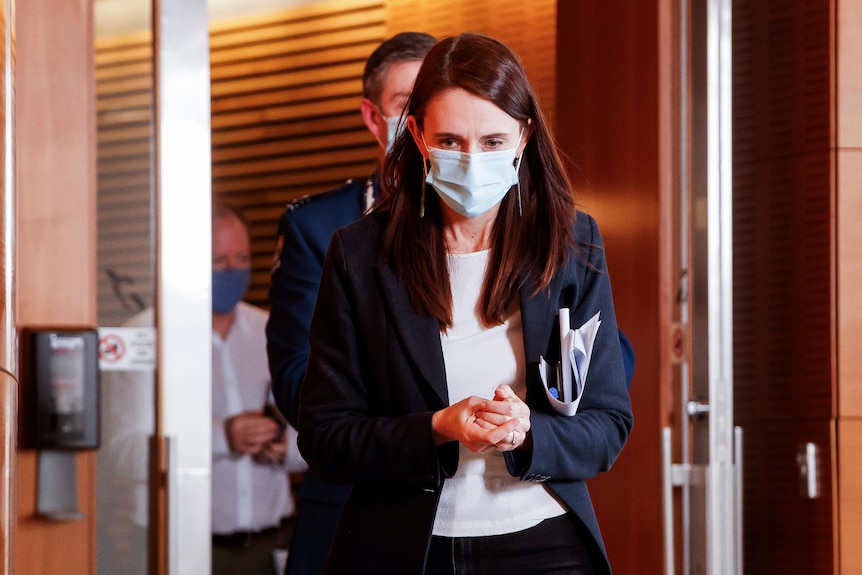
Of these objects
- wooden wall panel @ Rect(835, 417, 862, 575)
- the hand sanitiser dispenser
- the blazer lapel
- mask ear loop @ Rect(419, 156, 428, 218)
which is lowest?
wooden wall panel @ Rect(835, 417, 862, 575)

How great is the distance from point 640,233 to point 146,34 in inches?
53.4

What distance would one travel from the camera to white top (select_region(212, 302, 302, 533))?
391 cm

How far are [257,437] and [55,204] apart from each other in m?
1.50

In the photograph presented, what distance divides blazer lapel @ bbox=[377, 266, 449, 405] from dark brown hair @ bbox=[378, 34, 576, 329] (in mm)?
16

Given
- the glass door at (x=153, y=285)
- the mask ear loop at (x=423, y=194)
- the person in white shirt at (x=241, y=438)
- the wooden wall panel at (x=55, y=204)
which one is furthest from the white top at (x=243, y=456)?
the mask ear loop at (x=423, y=194)

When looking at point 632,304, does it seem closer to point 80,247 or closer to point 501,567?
point 80,247

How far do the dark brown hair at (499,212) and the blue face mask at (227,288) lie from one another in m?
2.16

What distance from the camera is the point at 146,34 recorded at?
281 centimetres

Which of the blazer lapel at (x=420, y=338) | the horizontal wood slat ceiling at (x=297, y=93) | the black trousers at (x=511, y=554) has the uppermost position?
the horizontal wood slat ceiling at (x=297, y=93)

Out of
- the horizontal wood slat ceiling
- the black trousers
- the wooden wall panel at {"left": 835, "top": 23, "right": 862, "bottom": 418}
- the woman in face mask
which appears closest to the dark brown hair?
the woman in face mask

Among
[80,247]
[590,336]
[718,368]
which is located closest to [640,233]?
[718,368]

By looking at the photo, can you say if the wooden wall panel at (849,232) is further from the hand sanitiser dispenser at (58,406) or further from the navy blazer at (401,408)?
the hand sanitiser dispenser at (58,406)

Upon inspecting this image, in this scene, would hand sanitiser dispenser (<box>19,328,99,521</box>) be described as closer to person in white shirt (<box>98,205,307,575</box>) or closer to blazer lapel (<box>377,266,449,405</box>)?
blazer lapel (<box>377,266,449,405</box>)

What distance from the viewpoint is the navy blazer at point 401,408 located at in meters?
1.67
